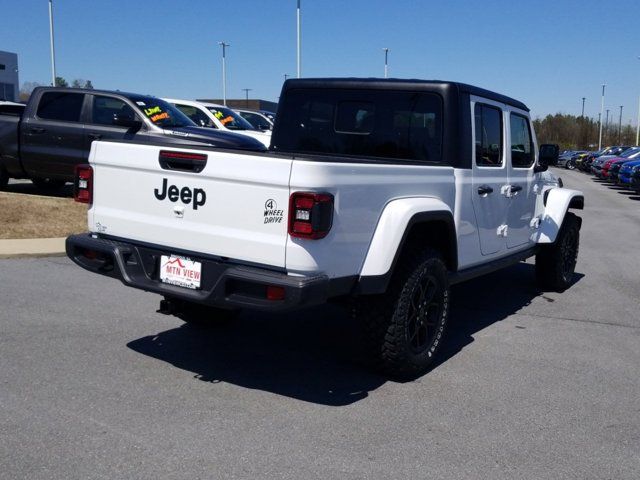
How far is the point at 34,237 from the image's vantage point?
8.95 meters

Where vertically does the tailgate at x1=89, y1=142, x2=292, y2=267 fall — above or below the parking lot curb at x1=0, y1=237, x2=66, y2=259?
above

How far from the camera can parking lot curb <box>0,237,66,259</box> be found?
26.5 ft

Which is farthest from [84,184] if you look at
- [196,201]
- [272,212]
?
[272,212]

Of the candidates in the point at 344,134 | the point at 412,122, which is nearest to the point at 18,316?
the point at 344,134

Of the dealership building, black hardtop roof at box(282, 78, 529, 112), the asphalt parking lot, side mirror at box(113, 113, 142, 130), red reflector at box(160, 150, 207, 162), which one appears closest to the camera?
the asphalt parking lot

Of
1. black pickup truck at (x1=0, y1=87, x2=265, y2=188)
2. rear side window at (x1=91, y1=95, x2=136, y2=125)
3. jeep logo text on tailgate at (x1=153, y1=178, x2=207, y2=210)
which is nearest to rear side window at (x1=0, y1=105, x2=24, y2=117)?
black pickup truck at (x1=0, y1=87, x2=265, y2=188)

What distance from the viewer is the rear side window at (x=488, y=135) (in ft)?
18.2

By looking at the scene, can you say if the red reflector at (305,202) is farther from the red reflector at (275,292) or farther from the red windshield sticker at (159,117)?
the red windshield sticker at (159,117)

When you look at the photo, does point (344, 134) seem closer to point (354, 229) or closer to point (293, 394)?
point (354, 229)

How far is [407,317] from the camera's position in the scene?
454 centimetres

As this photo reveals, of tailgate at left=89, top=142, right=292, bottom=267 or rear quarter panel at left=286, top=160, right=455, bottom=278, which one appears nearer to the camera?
rear quarter panel at left=286, top=160, right=455, bottom=278

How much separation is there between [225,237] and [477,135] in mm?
2469

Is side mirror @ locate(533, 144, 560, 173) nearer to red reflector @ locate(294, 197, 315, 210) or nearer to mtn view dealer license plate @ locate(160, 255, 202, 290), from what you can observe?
red reflector @ locate(294, 197, 315, 210)

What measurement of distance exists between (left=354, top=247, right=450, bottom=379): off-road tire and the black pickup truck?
22.1 ft
